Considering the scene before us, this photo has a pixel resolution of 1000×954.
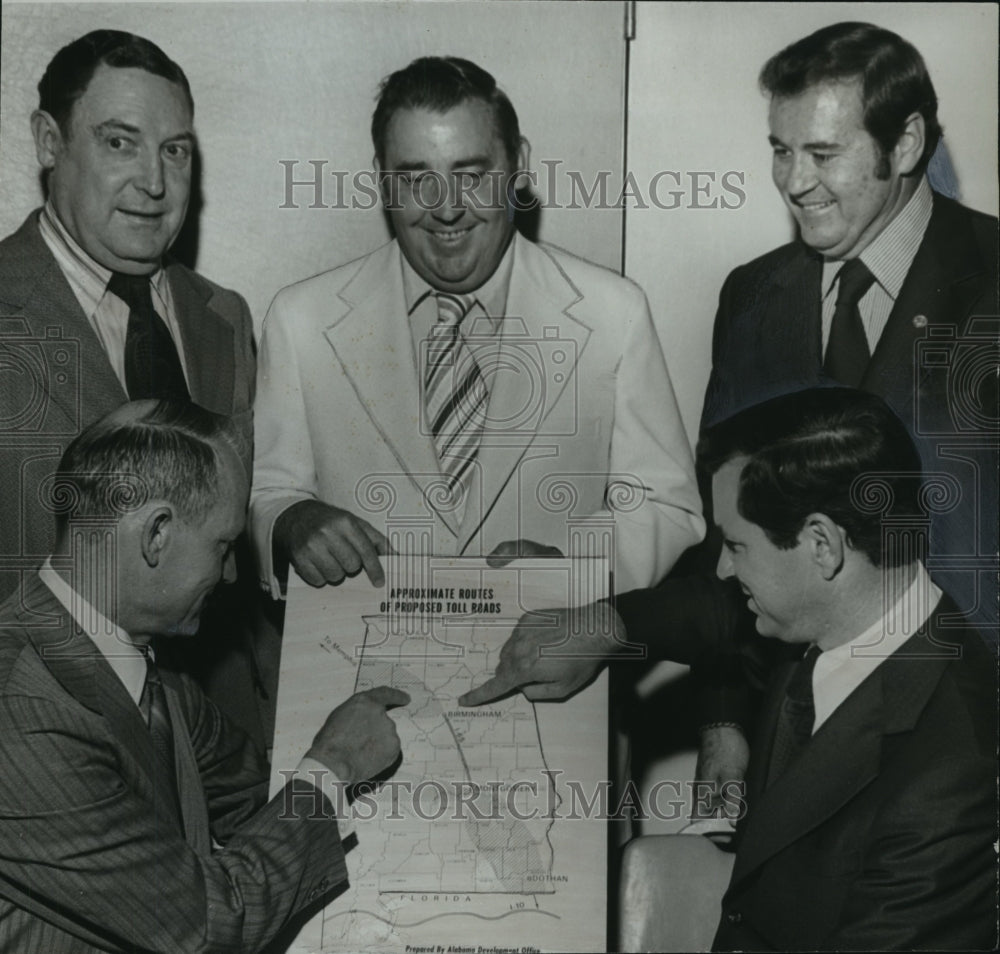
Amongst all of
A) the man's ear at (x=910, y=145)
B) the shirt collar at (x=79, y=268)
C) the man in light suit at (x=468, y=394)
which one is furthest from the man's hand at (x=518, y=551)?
the man's ear at (x=910, y=145)

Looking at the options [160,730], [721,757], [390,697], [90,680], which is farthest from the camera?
[721,757]

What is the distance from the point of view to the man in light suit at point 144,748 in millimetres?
2824

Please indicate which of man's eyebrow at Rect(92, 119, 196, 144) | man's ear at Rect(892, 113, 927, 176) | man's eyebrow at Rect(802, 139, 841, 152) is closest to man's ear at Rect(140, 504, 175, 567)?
man's eyebrow at Rect(92, 119, 196, 144)

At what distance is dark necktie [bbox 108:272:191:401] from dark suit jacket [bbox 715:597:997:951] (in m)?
1.59

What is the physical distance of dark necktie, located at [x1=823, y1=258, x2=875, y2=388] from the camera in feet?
10.7

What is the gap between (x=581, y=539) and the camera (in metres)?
3.25

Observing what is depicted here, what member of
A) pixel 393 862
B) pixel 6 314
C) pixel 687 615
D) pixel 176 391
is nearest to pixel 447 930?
pixel 393 862

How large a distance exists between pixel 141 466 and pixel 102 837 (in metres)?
0.77

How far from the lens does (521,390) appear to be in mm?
3262

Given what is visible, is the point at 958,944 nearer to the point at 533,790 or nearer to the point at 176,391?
the point at 533,790

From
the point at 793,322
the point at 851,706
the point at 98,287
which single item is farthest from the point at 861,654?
the point at 98,287

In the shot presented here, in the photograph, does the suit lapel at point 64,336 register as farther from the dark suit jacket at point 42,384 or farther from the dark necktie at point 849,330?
the dark necktie at point 849,330

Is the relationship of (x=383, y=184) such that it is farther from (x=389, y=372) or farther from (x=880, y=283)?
(x=880, y=283)

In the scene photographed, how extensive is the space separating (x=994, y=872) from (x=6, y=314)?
2.47 metres
